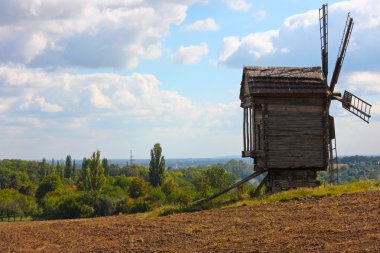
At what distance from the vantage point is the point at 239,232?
1572cm

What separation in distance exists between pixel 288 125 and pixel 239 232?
11.6 meters

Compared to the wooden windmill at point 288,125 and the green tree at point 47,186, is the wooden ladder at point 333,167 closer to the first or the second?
the wooden windmill at point 288,125

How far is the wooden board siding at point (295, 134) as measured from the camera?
26031 mm

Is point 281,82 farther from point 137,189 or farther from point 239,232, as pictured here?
point 137,189

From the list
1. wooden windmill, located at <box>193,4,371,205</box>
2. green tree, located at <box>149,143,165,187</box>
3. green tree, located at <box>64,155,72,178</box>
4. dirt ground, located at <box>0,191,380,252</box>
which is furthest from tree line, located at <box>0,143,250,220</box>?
dirt ground, located at <box>0,191,380,252</box>

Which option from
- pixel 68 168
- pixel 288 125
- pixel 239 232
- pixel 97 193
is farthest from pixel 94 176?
pixel 239 232

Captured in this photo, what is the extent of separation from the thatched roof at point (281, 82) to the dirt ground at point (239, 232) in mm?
6861

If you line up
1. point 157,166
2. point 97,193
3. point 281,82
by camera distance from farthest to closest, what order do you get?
point 157,166
point 97,193
point 281,82

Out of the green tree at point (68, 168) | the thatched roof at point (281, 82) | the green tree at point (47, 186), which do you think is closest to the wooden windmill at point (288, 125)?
the thatched roof at point (281, 82)

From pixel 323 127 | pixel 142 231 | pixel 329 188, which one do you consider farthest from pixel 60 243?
pixel 323 127

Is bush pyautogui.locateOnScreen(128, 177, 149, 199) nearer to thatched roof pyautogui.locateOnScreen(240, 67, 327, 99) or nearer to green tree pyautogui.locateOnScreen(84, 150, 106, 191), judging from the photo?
green tree pyautogui.locateOnScreen(84, 150, 106, 191)

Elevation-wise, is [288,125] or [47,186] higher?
[288,125]

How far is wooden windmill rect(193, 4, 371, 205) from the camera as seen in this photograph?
85.4ft

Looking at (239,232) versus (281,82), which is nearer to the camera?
(239,232)
